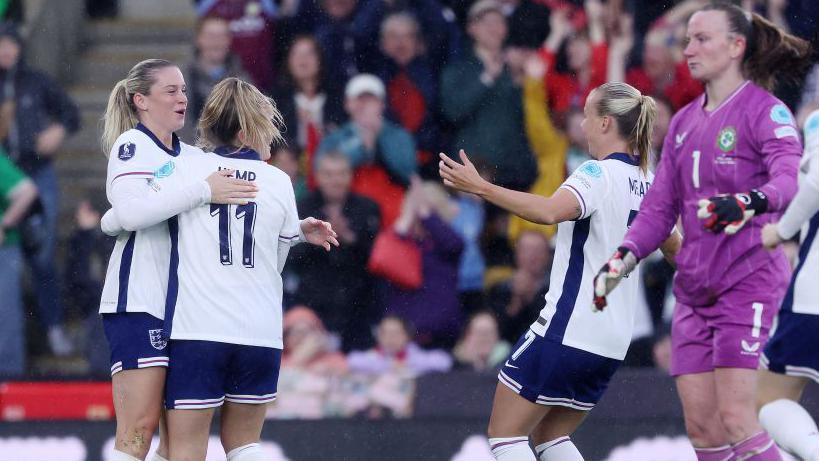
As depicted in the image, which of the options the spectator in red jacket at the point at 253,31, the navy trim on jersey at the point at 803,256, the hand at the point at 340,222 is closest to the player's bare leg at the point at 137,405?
the navy trim on jersey at the point at 803,256

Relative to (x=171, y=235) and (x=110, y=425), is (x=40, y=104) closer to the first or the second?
(x=110, y=425)

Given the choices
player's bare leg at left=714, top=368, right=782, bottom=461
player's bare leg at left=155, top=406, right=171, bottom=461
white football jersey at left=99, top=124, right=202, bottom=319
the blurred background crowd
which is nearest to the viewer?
player's bare leg at left=714, top=368, right=782, bottom=461

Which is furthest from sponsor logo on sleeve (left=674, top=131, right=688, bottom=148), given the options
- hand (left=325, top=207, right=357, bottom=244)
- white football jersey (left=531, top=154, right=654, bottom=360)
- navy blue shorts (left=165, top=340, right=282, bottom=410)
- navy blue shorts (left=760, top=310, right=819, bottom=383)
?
hand (left=325, top=207, right=357, bottom=244)

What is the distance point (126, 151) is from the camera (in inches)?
223

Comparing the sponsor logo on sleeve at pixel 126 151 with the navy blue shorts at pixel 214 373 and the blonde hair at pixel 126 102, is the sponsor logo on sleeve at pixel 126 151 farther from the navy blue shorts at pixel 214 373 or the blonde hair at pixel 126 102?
the navy blue shorts at pixel 214 373

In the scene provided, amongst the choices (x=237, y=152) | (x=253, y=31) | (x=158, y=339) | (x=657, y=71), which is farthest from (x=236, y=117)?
(x=657, y=71)

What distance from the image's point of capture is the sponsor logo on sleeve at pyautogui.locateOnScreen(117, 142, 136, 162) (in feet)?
18.6

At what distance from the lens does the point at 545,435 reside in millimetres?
6137

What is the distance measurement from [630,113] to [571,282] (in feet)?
2.56

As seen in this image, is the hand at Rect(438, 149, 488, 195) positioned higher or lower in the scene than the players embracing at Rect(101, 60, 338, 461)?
higher

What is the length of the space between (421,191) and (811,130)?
4.56 meters

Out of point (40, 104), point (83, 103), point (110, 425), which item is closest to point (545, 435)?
point (110, 425)

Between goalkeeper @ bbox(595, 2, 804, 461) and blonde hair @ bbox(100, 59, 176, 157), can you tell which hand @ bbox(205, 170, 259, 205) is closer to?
blonde hair @ bbox(100, 59, 176, 157)

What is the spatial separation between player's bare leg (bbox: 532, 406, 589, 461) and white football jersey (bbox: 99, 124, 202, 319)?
1765 millimetres
